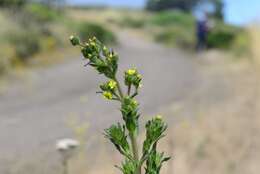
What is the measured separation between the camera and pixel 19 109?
15.0m

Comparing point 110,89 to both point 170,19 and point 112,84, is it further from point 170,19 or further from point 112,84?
point 170,19

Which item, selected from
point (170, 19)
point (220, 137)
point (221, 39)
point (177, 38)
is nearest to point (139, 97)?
point (220, 137)

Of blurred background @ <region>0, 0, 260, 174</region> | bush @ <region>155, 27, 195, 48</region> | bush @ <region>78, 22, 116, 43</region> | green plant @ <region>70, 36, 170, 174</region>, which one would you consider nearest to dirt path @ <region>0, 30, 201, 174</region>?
blurred background @ <region>0, 0, 260, 174</region>

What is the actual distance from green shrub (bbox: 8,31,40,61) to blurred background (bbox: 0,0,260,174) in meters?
0.03

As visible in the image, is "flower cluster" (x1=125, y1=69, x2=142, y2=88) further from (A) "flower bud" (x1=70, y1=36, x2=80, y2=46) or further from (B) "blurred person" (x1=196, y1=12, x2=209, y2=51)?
(B) "blurred person" (x1=196, y1=12, x2=209, y2=51)

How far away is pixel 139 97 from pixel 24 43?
9.78 metres

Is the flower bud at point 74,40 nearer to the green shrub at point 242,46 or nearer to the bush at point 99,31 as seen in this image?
the green shrub at point 242,46

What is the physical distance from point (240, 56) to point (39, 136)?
1547 cm

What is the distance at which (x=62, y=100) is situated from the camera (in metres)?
16.6

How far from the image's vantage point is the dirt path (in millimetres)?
10852

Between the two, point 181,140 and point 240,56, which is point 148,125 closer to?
point 181,140

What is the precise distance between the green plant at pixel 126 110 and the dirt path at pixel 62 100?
363cm

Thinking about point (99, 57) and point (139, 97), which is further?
point (139, 97)

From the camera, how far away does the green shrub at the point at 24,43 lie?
2447 centimetres
